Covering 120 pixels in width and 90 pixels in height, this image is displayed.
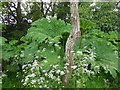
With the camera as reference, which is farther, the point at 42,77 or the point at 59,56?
the point at 59,56

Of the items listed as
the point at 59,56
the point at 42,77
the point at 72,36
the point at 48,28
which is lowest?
the point at 42,77

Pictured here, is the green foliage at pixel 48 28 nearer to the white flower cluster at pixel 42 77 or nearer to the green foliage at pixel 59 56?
the green foliage at pixel 59 56

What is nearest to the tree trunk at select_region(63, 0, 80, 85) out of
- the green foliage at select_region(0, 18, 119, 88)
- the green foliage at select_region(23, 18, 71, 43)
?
the green foliage at select_region(0, 18, 119, 88)

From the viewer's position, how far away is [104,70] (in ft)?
18.6

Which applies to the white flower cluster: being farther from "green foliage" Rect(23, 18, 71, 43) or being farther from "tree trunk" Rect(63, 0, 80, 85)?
"green foliage" Rect(23, 18, 71, 43)

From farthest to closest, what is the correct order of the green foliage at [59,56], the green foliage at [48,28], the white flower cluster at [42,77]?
the green foliage at [48,28] < the green foliage at [59,56] < the white flower cluster at [42,77]

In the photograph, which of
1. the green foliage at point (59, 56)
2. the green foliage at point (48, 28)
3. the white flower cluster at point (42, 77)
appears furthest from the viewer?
the green foliage at point (48, 28)

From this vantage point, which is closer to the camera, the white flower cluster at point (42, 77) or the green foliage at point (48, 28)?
the white flower cluster at point (42, 77)

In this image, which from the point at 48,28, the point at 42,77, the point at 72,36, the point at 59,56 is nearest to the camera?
the point at 42,77

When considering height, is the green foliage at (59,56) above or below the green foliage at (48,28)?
below

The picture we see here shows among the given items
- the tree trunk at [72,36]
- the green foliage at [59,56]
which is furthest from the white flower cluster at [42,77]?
the tree trunk at [72,36]

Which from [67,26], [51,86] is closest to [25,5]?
[67,26]

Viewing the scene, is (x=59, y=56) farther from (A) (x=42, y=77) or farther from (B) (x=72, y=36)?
(A) (x=42, y=77)

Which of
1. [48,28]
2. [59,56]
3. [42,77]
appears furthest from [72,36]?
[48,28]
